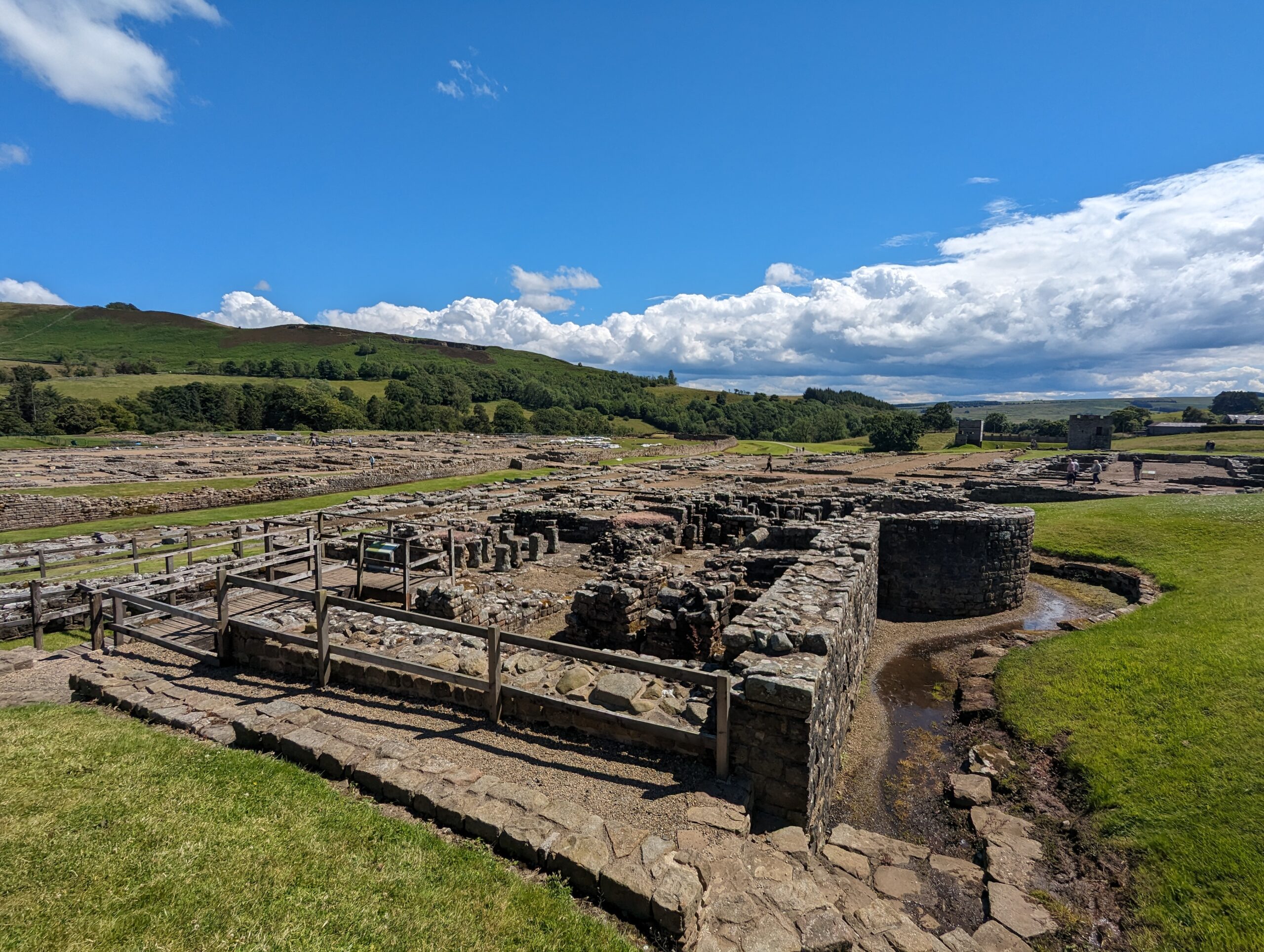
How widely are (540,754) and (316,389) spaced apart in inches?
4576

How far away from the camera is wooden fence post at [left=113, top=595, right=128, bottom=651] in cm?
1077

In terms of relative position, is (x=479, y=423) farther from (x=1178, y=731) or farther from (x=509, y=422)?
(x=1178, y=731)

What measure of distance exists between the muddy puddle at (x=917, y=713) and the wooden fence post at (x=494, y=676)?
4.88 meters

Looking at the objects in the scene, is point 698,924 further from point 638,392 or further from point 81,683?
point 638,392

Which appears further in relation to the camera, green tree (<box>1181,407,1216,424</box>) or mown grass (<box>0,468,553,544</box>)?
green tree (<box>1181,407,1216,424</box>)

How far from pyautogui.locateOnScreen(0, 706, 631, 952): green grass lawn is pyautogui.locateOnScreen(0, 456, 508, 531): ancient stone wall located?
93.0ft

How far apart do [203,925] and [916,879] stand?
21.6 feet

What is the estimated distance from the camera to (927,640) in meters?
14.1

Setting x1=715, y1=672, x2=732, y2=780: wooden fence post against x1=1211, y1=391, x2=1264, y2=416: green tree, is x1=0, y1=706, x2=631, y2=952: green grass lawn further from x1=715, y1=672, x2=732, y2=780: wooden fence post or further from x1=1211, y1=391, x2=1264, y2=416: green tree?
x1=1211, y1=391, x2=1264, y2=416: green tree

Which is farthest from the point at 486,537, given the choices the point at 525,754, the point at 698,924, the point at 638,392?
the point at 638,392

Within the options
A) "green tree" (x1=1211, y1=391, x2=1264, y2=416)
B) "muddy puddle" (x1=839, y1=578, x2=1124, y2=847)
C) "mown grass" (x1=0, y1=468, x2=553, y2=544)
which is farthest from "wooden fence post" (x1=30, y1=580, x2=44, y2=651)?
"green tree" (x1=1211, y1=391, x2=1264, y2=416)

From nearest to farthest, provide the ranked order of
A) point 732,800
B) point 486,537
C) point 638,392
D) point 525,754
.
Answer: point 732,800, point 525,754, point 486,537, point 638,392

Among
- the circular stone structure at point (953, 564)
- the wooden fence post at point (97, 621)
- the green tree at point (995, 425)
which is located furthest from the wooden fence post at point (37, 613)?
the green tree at point (995, 425)

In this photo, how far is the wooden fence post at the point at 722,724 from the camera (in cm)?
624
